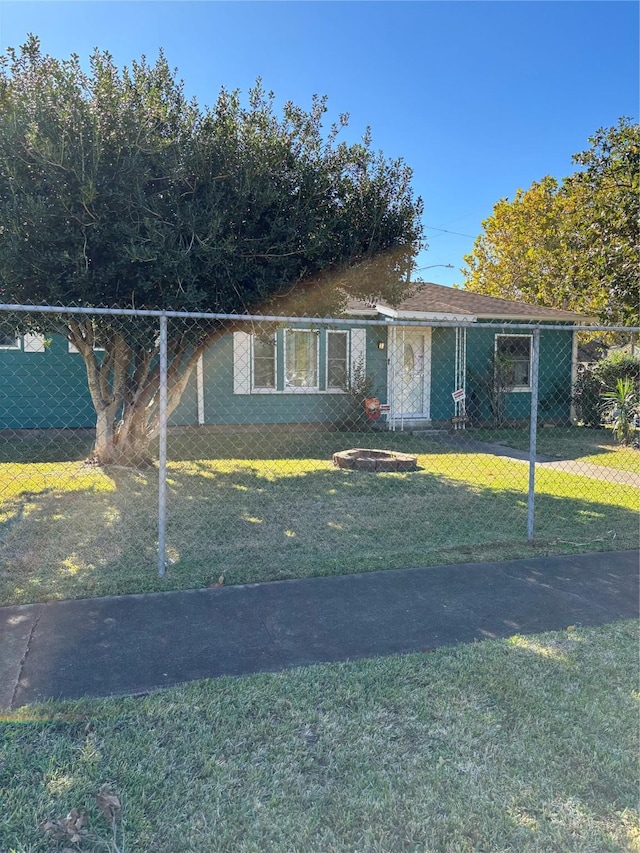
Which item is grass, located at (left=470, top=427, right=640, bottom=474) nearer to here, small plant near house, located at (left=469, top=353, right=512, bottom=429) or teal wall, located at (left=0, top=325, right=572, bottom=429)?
small plant near house, located at (left=469, top=353, right=512, bottom=429)

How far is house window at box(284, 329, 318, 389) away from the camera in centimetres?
1246

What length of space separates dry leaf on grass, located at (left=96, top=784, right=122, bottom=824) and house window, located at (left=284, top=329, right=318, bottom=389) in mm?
10734

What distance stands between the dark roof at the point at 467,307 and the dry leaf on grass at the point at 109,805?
35.2 feet

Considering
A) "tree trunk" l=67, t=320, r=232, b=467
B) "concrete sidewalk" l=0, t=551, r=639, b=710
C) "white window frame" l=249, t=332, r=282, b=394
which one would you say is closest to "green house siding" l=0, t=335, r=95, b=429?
"white window frame" l=249, t=332, r=282, b=394

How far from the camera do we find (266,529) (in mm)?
5367

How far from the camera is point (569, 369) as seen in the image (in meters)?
14.2

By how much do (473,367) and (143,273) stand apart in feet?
31.3

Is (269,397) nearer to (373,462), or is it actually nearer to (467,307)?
(373,462)

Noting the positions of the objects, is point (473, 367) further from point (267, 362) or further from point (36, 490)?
point (36, 490)

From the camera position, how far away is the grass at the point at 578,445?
9.18m

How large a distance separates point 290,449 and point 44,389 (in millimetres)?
5292

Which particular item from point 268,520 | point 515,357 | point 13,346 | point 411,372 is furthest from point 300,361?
point 268,520

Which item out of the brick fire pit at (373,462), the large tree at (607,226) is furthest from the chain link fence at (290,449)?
the large tree at (607,226)

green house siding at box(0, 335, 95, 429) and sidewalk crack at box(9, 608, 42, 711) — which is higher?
green house siding at box(0, 335, 95, 429)
